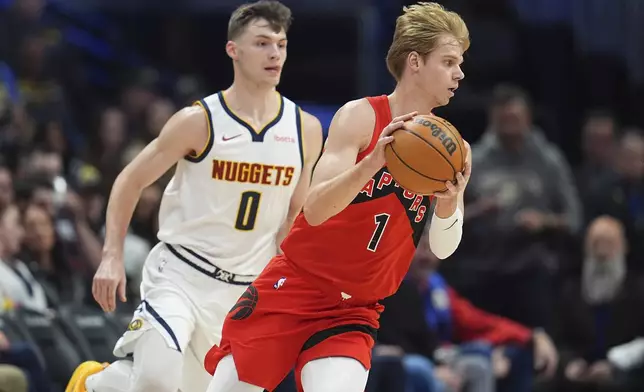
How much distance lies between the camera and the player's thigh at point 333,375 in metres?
5.06

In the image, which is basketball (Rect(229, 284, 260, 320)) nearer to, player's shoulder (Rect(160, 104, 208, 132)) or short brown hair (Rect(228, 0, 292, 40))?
player's shoulder (Rect(160, 104, 208, 132))

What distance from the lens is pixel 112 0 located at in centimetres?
1634

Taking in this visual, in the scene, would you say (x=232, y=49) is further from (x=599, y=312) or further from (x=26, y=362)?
(x=599, y=312)

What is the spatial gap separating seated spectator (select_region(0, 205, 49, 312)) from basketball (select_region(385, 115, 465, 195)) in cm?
427

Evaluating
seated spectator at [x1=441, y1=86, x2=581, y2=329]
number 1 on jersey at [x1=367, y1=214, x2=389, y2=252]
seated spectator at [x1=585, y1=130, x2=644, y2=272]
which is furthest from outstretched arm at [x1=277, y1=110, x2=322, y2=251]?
seated spectator at [x1=585, y1=130, x2=644, y2=272]

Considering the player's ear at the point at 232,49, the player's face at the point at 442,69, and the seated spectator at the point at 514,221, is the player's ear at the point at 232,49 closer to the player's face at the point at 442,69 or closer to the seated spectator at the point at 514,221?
the player's face at the point at 442,69

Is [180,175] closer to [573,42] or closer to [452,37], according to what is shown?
[452,37]

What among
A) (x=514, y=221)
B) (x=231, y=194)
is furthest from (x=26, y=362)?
(x=514, y=221)

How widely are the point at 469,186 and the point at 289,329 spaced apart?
5.48 metres

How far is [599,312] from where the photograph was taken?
9570mm

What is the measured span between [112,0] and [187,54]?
1.27 meters

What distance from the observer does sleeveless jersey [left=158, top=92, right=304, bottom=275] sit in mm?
6215

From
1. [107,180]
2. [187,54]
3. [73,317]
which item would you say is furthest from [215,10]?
[73,317]

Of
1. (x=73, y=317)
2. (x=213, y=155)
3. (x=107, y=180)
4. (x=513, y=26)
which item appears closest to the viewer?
(x=213, y=155)
